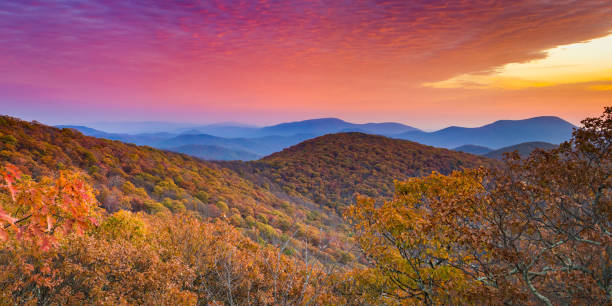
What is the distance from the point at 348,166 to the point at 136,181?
56017mm

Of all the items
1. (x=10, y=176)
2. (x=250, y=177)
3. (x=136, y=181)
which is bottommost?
(x=250, y=177)

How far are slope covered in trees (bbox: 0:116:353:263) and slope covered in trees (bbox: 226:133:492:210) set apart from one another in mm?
23060

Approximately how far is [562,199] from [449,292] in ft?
9.86

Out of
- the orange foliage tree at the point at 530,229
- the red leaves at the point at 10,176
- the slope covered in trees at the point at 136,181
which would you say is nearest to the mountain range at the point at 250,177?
the slope covered in trees at the point at 136,181

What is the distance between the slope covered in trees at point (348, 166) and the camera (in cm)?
5712

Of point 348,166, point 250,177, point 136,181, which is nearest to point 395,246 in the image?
point 136,181

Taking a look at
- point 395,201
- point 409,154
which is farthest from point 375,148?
point 395,201

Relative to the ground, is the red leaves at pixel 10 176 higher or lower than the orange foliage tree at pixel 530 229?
higher

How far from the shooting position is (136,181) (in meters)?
24.4

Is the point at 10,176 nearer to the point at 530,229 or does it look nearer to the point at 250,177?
the point at 530,229

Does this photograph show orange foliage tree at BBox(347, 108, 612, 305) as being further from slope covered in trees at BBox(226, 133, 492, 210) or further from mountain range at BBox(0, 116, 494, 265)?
slope covered in trees at BBox(226, 133, 492, 210)

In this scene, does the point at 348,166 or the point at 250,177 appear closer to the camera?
the point at 250,177

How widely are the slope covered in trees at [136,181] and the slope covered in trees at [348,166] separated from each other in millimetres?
23060

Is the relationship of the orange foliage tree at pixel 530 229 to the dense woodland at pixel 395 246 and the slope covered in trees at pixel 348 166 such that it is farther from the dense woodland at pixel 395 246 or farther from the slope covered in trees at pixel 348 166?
the slope covered in trees at pixel 348 166
